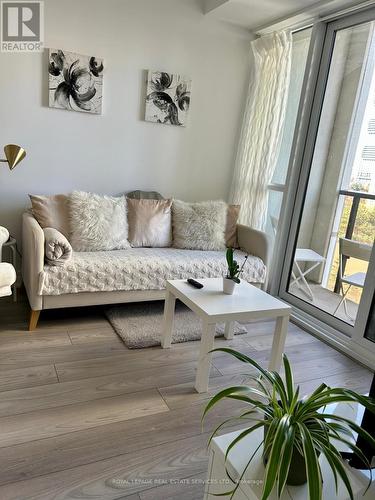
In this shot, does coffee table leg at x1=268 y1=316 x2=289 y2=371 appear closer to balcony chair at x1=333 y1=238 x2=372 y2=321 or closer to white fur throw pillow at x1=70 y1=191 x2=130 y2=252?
balcony chair at x1=333 y1=238 x2=372 y2=321

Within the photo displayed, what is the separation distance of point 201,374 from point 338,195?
6.47 feet

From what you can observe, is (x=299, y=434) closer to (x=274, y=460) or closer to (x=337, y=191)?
(x=274, y=460)

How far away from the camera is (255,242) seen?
326cm

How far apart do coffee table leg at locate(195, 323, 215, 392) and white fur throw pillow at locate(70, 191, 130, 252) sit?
1287 millimetres

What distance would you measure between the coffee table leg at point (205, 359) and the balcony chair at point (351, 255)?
1.40 metres

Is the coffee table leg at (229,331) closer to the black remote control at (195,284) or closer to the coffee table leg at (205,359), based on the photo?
the black remote control at (195,284)

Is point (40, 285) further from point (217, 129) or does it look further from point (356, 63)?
point (356, 63)

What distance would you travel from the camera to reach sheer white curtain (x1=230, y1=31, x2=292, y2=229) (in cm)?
337

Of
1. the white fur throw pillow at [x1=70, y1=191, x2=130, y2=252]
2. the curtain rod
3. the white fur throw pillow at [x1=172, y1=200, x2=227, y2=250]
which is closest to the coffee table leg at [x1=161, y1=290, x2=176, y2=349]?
the white fur throw pillow at [x1=70, y1=191, x2=130, y2=252]

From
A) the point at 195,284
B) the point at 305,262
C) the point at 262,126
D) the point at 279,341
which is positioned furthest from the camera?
the point at 262,126

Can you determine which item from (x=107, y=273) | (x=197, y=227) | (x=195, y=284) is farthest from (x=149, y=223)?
(x=195, y=284)

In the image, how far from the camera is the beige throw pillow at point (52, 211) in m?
2.75

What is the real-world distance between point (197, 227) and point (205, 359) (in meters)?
1.52
